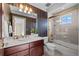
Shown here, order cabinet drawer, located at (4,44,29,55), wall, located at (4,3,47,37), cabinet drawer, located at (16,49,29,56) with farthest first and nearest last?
wall, located at (4,3,47,37)
cabinet drawer, located at (16,49,29,56)
cabinet drawer, located at (4,44,29,55)

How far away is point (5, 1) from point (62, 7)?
3.23 feet

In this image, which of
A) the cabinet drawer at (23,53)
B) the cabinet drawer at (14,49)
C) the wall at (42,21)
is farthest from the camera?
the wall at (42,21)

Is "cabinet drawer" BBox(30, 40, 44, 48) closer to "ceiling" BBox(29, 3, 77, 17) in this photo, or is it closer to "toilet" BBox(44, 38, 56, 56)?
"toilet" BBox(44, 38, 56, 56)

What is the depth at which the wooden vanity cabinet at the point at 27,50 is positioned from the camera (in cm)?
166

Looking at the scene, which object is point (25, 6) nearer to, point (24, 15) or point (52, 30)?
point (24, 15)

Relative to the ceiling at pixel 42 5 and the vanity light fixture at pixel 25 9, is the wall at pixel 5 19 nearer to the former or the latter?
the vanity light fixture at pixel 25 9

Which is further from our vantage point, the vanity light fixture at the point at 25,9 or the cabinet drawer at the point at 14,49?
the vanity light fixture at the point at 25,9

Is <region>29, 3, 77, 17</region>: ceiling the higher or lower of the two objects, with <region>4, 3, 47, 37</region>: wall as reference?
higher

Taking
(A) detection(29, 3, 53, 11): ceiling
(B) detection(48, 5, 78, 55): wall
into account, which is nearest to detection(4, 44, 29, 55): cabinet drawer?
(B) detection(48, 5, 78, 55): wall

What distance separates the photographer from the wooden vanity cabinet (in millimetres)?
1656

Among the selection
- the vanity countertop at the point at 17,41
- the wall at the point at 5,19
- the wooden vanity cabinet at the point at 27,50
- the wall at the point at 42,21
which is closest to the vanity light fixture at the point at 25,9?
the wall at the point at 42,21

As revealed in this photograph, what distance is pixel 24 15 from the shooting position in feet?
6.02

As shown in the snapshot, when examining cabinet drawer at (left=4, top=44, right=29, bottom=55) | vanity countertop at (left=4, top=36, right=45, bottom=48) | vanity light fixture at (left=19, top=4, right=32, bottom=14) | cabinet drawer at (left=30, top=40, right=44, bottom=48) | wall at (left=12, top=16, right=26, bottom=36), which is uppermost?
vanity light fixture at (left=19, top=4, right=32, bottom=14)

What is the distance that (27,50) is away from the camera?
5.92 ft
